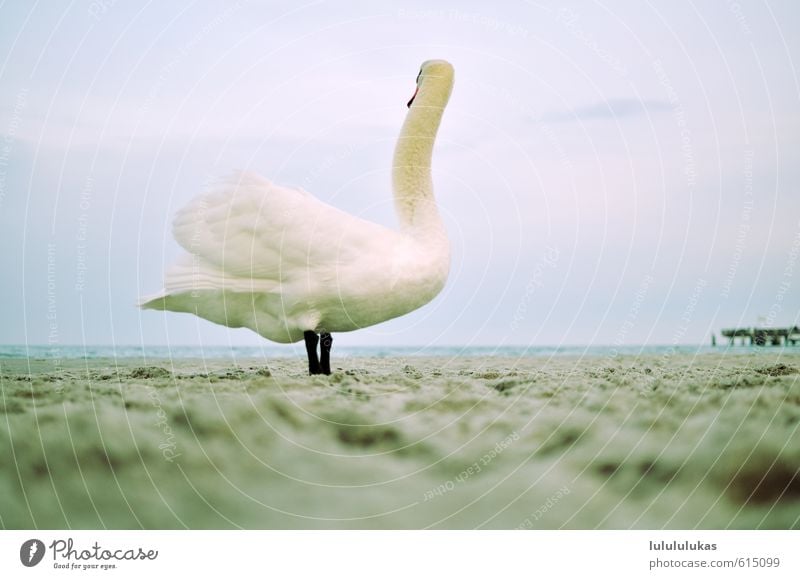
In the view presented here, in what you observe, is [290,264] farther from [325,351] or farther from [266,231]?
[325,351]

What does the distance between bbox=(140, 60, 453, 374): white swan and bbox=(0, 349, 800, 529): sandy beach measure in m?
0.35

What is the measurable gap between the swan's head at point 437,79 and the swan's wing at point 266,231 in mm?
896

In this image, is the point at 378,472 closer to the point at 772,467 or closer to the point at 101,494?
the point at 101,494

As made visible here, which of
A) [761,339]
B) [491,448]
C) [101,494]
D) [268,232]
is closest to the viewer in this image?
[101,494]

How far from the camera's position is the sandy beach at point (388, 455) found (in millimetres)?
3621

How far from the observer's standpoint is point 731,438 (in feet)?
12.8

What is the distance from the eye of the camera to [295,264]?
4238mm

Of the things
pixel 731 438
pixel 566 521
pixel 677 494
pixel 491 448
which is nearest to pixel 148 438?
pixel 491 448

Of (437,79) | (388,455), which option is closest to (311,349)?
(388,455)

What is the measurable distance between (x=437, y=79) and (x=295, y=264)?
1.38 m

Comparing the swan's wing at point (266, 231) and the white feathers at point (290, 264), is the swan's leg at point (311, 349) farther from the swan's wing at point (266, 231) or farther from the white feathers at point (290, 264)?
the swan's wing at point (266, 231)

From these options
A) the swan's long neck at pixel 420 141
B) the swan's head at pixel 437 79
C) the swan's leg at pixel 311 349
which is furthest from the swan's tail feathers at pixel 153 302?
the swan's head at pixel 437 79

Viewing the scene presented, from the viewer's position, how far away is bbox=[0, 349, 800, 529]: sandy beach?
11.9 ft

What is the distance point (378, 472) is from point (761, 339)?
3.60m
